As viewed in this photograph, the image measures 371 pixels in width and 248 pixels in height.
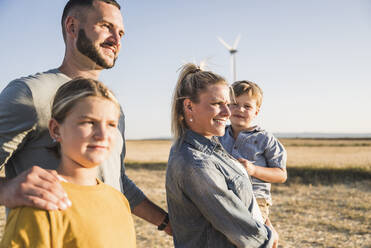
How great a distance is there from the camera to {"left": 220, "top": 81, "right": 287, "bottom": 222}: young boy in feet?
12.5

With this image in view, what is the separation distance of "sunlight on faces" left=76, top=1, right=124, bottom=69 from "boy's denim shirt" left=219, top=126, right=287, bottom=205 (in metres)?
1.90

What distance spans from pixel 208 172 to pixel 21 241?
1345 mm

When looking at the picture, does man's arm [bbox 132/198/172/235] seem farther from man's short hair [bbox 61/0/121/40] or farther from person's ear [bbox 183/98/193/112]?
man's short hair [bbox 61/0/121/40]

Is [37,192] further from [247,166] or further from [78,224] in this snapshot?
[247,166]

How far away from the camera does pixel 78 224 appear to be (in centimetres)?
169

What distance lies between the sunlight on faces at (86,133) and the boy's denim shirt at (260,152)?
2.32 m

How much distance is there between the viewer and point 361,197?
15117 millimetres

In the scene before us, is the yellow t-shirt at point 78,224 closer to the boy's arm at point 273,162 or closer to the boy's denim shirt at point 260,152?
the boy's arm at point 273,162

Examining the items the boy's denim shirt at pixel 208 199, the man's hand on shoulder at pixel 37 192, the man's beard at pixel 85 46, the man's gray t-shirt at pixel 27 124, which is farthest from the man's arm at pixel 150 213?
the man's hand on shoulder at pixel 37 192

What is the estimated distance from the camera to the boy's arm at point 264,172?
3.33 m

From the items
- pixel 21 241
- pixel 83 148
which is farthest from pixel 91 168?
pixel 21 241

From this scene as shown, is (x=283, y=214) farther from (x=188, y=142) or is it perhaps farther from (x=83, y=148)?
(x=83, y=148)

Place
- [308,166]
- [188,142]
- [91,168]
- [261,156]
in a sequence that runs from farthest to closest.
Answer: [308,166] < [261,156] < [188,142] < [91,168]

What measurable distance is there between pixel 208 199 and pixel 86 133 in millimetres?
1083
